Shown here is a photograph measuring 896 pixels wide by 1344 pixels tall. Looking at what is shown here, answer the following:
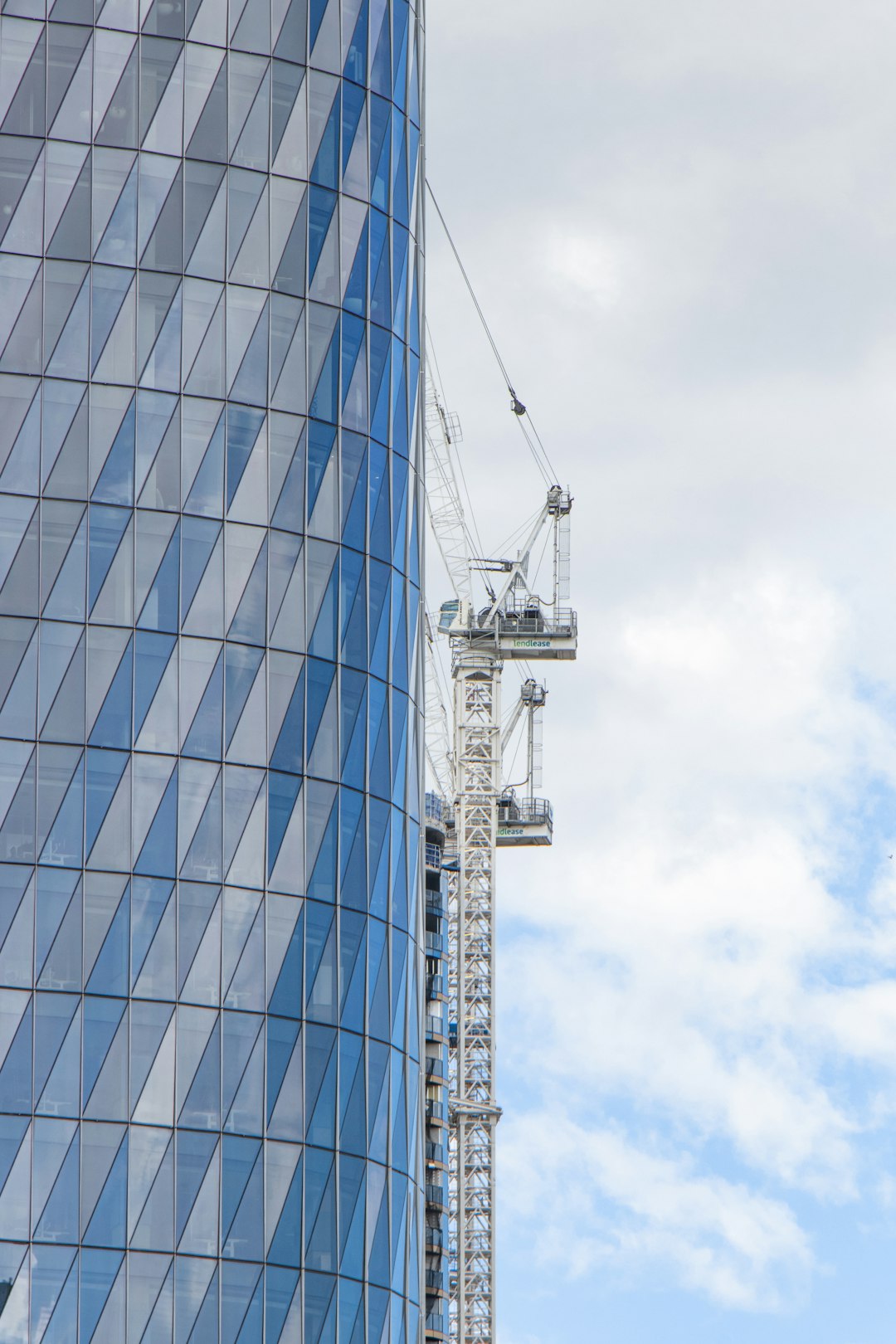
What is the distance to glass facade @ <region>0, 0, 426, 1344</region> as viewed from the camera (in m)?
86.2

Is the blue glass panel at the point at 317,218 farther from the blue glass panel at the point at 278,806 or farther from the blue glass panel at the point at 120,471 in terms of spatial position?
the blue glass panel at the point at 278,806

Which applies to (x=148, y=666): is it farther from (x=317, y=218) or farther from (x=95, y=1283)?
(x=95, y=1283)

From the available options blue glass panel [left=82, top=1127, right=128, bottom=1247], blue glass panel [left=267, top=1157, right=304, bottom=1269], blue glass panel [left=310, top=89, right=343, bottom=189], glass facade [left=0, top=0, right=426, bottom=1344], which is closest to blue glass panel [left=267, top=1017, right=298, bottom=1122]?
glass facade [left=0, top=0, right=426, bottom=1344]

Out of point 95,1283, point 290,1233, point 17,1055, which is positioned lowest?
point 95,1283

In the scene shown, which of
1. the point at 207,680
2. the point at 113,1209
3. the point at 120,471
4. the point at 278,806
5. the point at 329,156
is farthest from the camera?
the point at 329,156

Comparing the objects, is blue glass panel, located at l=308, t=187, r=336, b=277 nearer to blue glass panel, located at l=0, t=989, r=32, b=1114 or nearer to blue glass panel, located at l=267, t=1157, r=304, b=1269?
blue glass panel, located at l=0, t=989, r=32, b=1114

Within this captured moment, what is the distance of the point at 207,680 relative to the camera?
301ft

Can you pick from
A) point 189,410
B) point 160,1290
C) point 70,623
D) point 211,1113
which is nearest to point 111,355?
point 189,410

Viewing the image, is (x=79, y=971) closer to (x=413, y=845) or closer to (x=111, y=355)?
(x=413, y=845)

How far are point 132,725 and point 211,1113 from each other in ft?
45.6

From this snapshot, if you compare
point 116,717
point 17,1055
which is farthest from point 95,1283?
point 116,717

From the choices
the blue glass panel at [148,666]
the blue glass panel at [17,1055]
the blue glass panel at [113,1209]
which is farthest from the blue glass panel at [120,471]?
the blue glass panel at [113,1209]

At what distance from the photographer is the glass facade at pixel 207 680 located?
86.2m

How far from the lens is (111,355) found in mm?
93625
